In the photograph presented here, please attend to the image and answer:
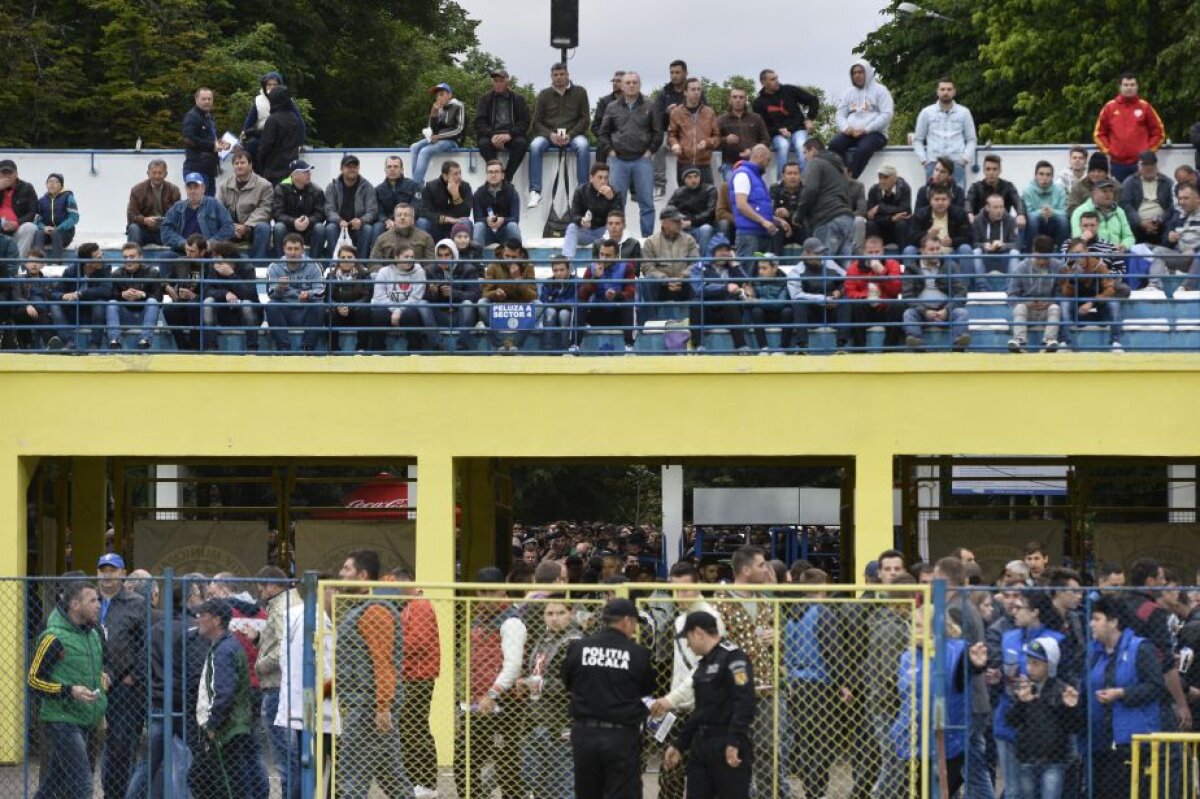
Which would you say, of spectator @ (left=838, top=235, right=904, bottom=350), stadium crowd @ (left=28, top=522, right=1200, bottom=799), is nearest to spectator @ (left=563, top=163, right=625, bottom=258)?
spectator @ (left=838, top=235, right=904, bottom=350)

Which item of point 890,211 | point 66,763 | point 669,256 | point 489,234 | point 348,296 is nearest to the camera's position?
point 66,763

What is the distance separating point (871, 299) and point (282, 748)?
7.97 m

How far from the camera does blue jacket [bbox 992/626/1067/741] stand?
14.5m

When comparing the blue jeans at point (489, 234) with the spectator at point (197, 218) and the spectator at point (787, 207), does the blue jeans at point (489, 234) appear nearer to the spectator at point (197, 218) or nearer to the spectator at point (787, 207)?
the spectator at point (197, 218)

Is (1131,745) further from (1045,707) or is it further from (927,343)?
(927,343)

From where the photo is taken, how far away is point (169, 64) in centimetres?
3950

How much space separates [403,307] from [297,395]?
1.32 metres

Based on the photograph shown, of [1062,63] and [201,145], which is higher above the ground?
[1062,63]

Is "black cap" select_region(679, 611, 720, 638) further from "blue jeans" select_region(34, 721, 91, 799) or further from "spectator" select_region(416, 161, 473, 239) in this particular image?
"spectator" select_region(416, 161, 473, 239)

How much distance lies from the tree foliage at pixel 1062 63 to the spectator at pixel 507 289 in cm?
1822

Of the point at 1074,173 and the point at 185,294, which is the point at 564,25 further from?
the point at 185,294

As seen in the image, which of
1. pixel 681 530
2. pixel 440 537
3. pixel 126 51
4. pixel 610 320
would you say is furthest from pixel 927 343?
pixel 126 51

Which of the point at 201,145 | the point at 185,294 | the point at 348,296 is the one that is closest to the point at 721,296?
the point at 348,296

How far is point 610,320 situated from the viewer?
21.6 metres
